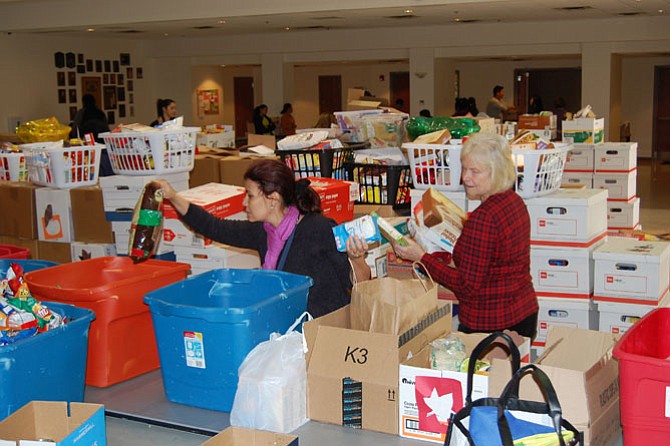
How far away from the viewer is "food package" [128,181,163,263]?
310 centimetres

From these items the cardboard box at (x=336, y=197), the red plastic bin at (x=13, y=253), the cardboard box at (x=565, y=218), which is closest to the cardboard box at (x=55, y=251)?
the red plastic bin at (x=13, y=253)

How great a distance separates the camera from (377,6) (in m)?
10.3

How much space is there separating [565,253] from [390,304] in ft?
6.89

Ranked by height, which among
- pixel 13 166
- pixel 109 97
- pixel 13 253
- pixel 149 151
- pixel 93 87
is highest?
pixel 93 87

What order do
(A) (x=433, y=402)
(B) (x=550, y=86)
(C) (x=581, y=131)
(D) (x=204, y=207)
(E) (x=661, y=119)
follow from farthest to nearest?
(B) (x=550, y=86) → (E) (x=661, y=119) → (C) (x=581, y=131) → (D) (x=204, y=207) → (A) (x=433, y=402)

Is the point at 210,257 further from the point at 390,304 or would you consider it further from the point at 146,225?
the point at 390,304

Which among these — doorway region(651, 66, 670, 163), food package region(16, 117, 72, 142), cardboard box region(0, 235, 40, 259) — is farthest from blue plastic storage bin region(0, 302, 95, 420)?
doorway region(651, 66, 670, 163)

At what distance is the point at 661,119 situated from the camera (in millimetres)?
18500

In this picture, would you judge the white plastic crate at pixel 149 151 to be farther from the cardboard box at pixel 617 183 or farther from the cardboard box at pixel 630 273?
the cardboard box at pixel 617 183

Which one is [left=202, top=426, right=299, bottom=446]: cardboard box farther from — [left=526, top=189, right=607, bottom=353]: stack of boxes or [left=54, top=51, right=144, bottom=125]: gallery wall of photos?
[left=54, top=51, right=144, bottom=125]: gallery wall of photos

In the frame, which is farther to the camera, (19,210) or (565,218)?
(19,210)

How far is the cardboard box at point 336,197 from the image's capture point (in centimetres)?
417

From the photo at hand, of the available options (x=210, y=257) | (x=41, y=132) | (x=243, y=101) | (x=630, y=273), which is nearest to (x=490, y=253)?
(x=630, y=273)

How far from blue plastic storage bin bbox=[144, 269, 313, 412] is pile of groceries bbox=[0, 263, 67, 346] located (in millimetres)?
295
